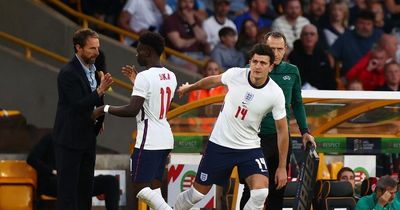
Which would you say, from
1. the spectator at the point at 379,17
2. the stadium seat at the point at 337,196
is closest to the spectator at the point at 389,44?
the spectator at the point at 379,17

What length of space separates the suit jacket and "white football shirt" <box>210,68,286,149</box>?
128cm

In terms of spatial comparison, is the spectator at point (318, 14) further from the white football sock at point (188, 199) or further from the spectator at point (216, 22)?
the white football sock at point (188, 199)

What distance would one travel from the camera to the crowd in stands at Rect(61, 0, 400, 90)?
22219 mm

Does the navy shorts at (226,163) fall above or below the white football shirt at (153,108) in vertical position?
below

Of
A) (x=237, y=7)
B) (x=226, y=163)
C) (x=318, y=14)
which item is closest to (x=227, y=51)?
(x=318, y=14)

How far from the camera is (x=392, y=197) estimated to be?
643 inches

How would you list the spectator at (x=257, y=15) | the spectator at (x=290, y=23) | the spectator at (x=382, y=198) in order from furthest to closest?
the spectator at (x=257, y=15) → the spectator at (x=290, y=23) → the spectator at (x=382, y=198)

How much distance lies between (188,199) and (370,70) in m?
8.51

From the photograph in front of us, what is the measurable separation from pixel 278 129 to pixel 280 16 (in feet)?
28.4

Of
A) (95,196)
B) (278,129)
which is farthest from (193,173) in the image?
(278,129)

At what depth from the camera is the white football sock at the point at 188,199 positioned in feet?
48.3

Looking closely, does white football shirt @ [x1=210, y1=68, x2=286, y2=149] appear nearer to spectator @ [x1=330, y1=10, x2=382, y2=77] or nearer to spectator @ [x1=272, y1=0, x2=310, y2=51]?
spectator @ [x1=272, y1=0, x2=310, y2=51]

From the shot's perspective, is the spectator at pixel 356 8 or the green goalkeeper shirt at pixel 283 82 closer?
the green goalkeeper shirt at pixel 283 82

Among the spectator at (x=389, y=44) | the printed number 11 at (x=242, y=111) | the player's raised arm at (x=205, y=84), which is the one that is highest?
the spectator at (x=389, y=44)
